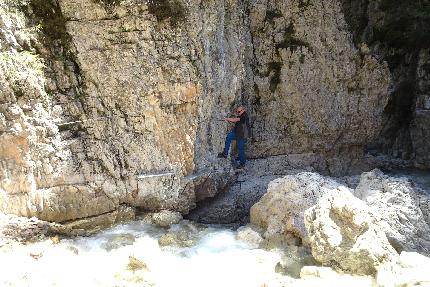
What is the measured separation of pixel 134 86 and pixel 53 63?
4.74 ft

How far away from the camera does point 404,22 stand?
9.96 metres

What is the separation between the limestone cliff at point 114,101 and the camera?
639 centimetres

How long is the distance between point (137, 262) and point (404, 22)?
28.9 ft

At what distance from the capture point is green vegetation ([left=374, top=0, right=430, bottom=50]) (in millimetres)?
9867

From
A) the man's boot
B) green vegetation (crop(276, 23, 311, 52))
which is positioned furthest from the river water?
green vegetation (crop(276, 23, 311, 52))

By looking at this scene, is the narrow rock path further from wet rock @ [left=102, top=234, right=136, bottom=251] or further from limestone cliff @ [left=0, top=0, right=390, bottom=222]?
wet rock @ [left=102, top=234, right=136, bottom=251]

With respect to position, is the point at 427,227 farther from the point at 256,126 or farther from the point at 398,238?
the point at 256,126

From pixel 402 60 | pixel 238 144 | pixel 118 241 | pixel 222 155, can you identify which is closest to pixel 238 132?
pixel 238 144

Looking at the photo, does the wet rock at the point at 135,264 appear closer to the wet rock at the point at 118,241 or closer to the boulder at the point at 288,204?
the wet rock at the point at 118,241

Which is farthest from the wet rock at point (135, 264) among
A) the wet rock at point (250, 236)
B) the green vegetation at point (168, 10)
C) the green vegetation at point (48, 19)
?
the green vegetation at point (168, 10)

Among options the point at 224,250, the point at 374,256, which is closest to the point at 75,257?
the point at 224,250

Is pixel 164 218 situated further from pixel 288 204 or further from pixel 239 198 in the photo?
pixel 288 204

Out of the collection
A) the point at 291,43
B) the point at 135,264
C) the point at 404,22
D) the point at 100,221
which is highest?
the point at 404,22

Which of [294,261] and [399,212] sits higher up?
[399,212]
